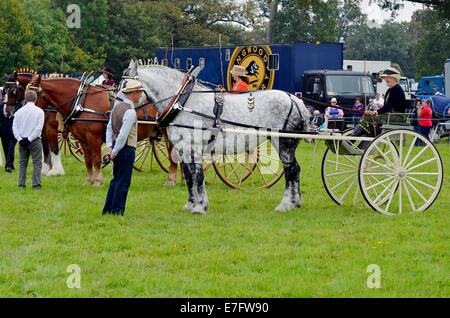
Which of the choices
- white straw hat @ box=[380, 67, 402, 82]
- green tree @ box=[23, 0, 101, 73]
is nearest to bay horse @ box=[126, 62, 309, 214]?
white straw hat @ box=[380, 67, 402, 82]

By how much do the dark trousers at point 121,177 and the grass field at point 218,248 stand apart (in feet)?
0.79

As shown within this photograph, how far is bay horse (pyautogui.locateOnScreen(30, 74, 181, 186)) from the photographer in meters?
11.6

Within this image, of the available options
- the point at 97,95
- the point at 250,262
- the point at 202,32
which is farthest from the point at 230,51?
the point at 202,32

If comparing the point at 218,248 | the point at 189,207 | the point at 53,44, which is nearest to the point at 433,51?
the point at 53,44

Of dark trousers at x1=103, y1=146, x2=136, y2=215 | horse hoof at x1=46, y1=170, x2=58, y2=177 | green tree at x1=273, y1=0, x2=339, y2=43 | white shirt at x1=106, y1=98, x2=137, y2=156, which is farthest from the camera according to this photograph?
green tree at x1=273, y1=0, x2=339, y2=43

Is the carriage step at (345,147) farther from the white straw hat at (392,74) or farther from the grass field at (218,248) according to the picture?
the white straw hat at (392,74)

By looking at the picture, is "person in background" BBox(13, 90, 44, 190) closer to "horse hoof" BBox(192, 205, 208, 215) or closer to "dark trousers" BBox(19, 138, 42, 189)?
"dark trousers" BBox(19, 138, 42, 189)

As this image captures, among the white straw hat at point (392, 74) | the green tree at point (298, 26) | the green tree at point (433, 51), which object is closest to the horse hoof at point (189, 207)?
the white straw hat at point (392, 74)

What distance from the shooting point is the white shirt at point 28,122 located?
11.0m

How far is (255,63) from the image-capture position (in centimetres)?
2458

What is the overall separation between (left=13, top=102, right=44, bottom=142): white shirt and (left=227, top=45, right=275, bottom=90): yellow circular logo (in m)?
13.3

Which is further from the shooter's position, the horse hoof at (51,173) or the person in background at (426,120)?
the person in background at (426,120)

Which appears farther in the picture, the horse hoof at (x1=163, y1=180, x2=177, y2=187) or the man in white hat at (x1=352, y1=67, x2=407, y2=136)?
the horse hoof at (x1=163, y1=180, x2=177, y2=187)
